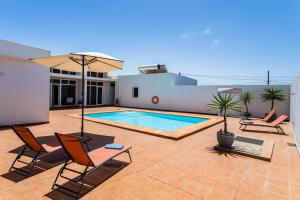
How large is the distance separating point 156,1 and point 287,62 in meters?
14.6

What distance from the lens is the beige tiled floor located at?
3.00 meters

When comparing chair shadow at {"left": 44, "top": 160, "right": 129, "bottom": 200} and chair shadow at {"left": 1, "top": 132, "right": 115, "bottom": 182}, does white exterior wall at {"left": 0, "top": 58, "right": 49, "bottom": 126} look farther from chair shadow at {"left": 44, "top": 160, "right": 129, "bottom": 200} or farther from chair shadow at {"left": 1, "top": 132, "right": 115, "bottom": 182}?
chair shadow at {"left": 44, "top": 160, "right": 129, "bottom": 200}

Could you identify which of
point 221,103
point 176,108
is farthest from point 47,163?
point 176,108

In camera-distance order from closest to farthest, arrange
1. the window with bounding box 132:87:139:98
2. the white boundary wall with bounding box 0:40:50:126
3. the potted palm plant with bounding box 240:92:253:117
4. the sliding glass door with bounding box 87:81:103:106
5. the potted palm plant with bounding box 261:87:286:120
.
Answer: the white boundary wall with bounding box 0:40:50:126 → the potted palm plant with bounding box 261:87:286:120 → the potted palm plant with bounding box 240:92:253:117 → the sliding glass door with bounding box 87:81:103:106 → the window with bounding box 132:87:139:98

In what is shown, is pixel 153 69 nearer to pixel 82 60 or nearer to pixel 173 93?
pixel 173 93

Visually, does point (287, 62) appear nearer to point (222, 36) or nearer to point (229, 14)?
point (222, 36)

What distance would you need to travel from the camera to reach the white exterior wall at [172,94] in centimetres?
1419

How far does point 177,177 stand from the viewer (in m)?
3.65

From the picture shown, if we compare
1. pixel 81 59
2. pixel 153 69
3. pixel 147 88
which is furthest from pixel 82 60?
pixel 153 69

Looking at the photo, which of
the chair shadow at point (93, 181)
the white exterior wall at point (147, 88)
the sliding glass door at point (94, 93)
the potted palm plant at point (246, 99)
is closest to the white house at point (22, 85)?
the chair shadow at point (93, 181)

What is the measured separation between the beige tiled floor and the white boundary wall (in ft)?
10.5

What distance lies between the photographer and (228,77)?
34094 mm

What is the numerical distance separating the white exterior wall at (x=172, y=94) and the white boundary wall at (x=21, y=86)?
39.0 feet

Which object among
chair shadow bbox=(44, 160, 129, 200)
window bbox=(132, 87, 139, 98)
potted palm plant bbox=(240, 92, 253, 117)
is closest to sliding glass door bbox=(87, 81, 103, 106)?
window bbox=(132, 87, 139, 98)
